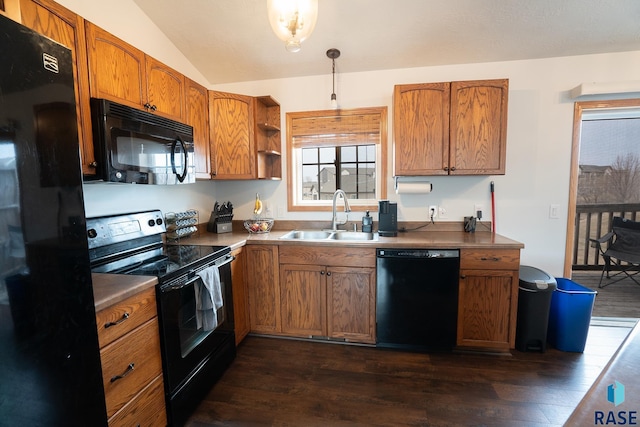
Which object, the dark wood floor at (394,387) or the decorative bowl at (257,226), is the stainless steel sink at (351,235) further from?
the dark wood floor at (394,387)

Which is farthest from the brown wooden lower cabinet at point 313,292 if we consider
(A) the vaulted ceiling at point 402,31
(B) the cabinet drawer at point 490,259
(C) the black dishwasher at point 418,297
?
(A) the vaulted ceiling at point 402,31

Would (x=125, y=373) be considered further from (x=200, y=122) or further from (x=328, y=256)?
(x=200, y=122)

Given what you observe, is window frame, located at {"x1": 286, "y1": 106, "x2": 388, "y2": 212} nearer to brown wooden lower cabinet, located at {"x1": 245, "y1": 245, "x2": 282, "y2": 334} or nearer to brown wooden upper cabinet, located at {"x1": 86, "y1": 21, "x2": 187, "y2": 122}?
brown wooden lower cabinet, located at {"x1": 245, "y1": 245, "x2": 282, "y2": 334}

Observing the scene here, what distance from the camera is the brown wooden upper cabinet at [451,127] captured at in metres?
2.27

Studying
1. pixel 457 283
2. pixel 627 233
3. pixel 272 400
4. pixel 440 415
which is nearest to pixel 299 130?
pixel 457 283

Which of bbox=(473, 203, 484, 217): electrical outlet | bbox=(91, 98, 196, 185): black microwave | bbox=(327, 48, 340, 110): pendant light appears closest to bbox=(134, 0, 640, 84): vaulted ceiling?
bbox=(327, 48, 340, 110): pendant light

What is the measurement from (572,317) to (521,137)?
5.05 feet

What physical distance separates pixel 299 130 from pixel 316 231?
3.44 feet

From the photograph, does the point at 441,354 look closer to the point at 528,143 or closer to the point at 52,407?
the point at 528,143

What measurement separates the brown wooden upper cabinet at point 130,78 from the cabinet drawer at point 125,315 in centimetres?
107

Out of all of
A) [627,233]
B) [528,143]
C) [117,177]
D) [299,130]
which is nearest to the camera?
[117,177]

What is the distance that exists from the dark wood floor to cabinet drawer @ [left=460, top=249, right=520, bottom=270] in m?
0.70

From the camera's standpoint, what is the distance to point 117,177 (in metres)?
1.50

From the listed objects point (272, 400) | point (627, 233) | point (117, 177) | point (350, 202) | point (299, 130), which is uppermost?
point (299, 130)
